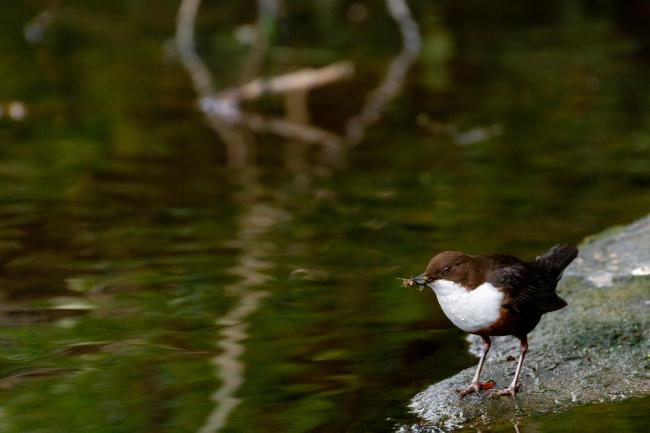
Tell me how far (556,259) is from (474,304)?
0.61 meters

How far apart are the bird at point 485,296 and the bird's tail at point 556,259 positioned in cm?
22

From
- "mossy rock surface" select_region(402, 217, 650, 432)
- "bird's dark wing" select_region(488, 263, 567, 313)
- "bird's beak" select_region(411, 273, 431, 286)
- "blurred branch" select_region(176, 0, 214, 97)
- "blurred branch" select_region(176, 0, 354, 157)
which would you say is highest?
"blurred branch" select_region(176, 0, 214, 97)

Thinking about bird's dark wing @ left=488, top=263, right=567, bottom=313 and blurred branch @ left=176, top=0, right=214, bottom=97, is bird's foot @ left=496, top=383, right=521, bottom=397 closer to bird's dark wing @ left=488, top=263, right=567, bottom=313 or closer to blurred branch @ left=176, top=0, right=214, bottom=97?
bird's dark wing @ left=488, top=263, right=567, bottom=313

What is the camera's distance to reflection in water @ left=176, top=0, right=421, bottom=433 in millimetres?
5078

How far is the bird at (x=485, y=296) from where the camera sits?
4.04 metres

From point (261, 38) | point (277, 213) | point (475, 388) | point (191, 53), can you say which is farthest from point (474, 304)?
point (191, 53)

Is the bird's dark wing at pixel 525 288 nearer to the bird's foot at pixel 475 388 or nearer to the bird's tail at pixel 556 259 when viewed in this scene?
the bird's tail at pixel 556 259

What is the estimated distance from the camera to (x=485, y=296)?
405 cm

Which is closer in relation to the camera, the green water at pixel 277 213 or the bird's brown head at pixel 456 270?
the bird's brown head at pixel 456 270

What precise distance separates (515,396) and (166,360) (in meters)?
1.61

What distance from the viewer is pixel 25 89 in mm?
11242

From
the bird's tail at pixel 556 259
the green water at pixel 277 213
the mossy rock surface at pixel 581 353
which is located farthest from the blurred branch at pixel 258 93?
the bird's tail at pixel 556 259

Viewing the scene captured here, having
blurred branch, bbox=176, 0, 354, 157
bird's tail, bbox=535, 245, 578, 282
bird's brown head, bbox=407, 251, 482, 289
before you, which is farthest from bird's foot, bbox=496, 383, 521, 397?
blurred branch, bbox=176, 0, 354, 157

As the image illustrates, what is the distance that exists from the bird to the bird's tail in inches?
8.5
